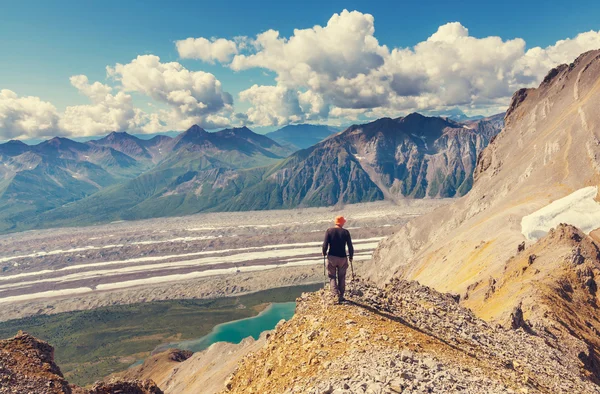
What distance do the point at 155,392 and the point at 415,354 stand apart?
115ft

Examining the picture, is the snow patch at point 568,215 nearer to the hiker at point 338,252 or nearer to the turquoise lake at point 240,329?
the hiker at point 338,252

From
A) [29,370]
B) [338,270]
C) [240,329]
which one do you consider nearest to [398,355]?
[338,270]

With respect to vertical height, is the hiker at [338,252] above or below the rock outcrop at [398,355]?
above

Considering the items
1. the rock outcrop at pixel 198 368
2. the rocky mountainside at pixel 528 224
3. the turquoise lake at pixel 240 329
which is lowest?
the turquoise lake at pixel 240 329

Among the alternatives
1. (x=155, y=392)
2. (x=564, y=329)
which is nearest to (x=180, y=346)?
(x=155, y=392)

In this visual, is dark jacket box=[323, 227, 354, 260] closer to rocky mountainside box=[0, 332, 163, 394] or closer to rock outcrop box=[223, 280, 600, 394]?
rock outcrop box=[223, 280, 600, 394]

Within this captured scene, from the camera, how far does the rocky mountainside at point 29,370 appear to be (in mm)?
24547

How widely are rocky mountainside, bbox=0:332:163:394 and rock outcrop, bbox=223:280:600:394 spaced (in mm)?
14551

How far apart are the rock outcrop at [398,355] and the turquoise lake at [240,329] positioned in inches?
4932

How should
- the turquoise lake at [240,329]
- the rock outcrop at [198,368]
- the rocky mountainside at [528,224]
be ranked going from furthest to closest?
the turquoise lake at [240,329] → the rock outcrop at [198,368] → the rocky mountainside at [528,224]

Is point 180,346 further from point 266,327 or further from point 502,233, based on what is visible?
point 502,233

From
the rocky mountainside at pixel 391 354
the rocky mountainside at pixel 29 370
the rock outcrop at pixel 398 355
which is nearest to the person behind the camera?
the rock outcrop at pixel 398 355

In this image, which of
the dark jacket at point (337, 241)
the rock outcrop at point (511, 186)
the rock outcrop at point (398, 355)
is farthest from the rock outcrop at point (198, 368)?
the dark jacket at point (337, 241)

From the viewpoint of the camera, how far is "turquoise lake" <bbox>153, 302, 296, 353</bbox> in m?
140
